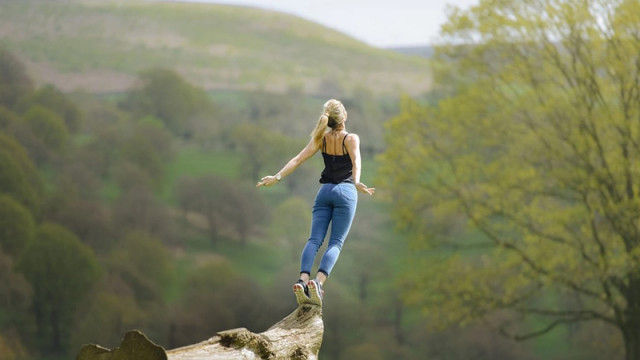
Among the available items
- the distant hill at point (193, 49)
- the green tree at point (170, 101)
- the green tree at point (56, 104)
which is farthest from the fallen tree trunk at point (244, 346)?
the distant hill at point (193, 49)

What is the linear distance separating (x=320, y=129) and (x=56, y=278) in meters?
16.8

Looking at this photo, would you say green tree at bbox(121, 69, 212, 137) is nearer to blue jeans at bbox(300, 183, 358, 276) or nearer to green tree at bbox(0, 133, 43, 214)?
green tree at bbox(0, 133, 43, 214)

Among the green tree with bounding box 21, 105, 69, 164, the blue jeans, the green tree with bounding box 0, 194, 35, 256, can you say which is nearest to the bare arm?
the blue jeans

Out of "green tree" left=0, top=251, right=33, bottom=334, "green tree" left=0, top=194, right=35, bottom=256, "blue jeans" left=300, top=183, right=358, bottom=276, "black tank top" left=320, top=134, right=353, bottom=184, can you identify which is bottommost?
"green tree" left=0, top=251, right=33, bottom=334

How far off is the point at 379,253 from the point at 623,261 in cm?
796

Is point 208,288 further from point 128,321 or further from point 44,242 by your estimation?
point 44,242

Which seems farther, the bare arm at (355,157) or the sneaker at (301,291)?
the bare arm at (355,157)

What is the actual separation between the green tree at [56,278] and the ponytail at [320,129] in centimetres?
1654

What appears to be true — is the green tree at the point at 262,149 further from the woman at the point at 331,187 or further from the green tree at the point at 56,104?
the woman at the point at 331,187

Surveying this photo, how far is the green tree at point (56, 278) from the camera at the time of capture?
21312 mm

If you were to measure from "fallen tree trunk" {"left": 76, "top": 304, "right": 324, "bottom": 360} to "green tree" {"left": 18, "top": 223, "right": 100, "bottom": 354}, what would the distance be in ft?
54.0

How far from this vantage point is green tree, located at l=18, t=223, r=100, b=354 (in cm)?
2131

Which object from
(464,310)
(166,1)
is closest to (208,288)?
(464,310)

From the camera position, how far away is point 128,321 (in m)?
21.6
